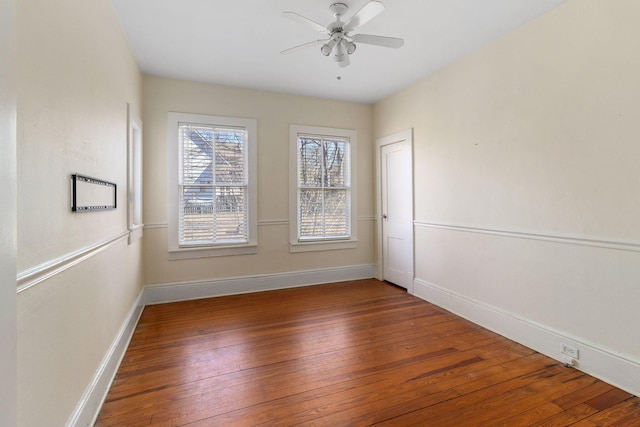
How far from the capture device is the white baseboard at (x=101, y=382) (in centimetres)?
157

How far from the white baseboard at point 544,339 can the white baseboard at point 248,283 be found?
136cm

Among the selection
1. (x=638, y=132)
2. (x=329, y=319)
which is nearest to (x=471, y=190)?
(x=638, y=132)

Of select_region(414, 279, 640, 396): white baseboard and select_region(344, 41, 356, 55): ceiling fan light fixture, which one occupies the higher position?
select_region(344, 41, 356, 55): ceiling fan light fixture

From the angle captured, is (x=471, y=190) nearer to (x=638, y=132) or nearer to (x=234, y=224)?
(x=638, y=132)

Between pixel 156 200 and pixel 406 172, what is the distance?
3205 mm

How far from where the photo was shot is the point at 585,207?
2238mm

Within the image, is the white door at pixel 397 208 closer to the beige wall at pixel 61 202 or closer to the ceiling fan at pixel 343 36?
the ceiling fan at pixel 343 36

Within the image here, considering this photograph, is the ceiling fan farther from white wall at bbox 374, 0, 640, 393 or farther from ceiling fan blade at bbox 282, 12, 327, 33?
white wall at bbox 374, 0, 640, 393

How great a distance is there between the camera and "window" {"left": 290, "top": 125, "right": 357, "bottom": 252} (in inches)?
172

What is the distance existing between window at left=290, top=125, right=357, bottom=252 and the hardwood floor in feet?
4.76

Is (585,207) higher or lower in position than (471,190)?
lower

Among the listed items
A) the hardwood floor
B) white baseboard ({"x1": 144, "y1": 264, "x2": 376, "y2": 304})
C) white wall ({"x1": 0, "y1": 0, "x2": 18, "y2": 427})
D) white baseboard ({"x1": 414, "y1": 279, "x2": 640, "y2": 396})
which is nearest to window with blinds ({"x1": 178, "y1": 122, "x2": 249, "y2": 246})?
white baseboard ({"x1": 144, "y1": 264, "x2": 376, "y2": 304})

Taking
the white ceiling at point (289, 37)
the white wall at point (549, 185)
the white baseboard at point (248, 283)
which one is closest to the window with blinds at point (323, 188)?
the white baseboard at point (248, 283)

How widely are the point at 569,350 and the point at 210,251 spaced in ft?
12.2
